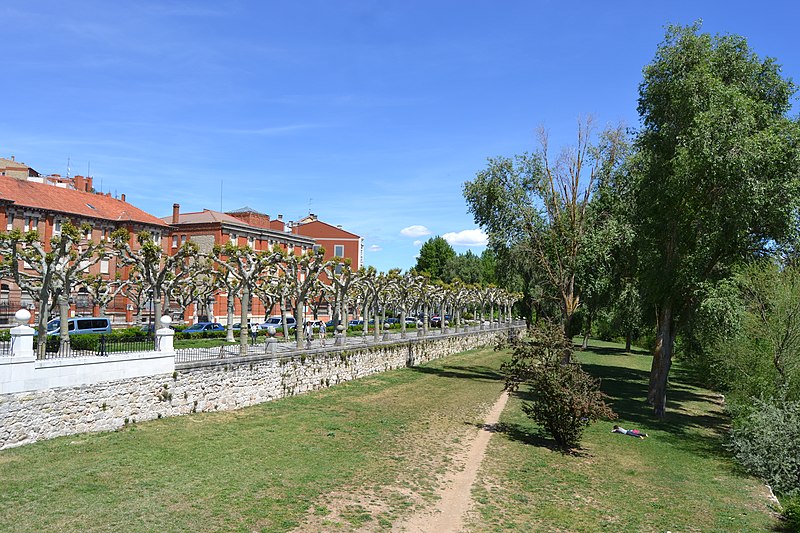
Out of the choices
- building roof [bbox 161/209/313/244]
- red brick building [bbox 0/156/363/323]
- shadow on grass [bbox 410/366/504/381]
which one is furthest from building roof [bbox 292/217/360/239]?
shadow on grass [bbox 410/366/504/381]

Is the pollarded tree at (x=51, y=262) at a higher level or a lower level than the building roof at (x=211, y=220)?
lower

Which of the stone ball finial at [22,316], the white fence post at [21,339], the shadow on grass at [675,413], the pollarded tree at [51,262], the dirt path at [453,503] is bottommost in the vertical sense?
the shadow on grass at [675,413]

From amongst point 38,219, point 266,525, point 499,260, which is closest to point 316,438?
point 266,525

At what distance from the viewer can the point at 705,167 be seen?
22.3m

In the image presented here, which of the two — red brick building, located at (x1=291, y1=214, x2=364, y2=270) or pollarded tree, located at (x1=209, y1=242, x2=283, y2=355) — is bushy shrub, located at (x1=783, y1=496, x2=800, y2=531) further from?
red brick building, located at (x1=291, y1=214, x2=364, y2=270)

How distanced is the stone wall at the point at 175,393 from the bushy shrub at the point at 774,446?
1851 centimetres

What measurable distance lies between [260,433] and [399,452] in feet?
16.1

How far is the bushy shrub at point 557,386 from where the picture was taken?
1795 centimetres

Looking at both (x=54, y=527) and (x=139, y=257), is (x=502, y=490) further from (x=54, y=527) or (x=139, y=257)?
(x=139, y=257)

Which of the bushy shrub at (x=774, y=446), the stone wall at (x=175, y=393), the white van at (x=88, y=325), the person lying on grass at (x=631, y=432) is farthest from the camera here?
the white van at (x=88, y=325)

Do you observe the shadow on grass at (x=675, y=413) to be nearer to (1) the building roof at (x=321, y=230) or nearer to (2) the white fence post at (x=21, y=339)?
(2) the white fence post at (x=21, y=339)

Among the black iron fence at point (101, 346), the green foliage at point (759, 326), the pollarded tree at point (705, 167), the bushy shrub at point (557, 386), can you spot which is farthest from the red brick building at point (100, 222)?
the green foliage at point (759, 326)

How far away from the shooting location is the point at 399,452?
56.0 feet

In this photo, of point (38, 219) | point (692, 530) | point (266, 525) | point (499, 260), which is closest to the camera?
point (266, 525)
